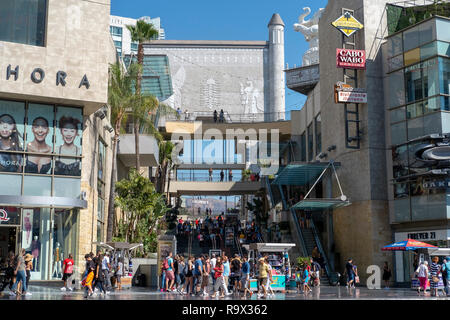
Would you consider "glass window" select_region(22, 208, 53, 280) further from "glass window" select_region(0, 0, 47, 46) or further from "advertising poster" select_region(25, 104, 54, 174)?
"glass window" select_region(0, 0, 47, 46)

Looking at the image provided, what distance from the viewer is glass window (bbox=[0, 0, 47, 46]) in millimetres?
27938

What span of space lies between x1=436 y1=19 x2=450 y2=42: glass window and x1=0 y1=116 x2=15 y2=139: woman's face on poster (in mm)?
22898

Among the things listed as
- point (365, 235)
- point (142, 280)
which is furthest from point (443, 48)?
point (142, 280)

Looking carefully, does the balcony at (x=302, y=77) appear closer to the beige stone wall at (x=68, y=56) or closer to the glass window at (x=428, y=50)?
the glass window at (x=428, y=50)

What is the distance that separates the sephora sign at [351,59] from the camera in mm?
35219

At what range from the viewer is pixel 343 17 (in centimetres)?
3600

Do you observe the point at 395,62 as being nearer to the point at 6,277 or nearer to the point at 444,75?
the point at 444,75

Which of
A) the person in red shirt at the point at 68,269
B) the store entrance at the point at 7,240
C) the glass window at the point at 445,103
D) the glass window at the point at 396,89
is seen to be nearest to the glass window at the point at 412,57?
the glass window at the point at 396,89

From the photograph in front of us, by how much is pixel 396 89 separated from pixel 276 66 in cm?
4219

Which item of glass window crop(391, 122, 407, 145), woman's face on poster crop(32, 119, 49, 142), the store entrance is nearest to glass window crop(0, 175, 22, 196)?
the store entrance

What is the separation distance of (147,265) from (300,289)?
7998 mm

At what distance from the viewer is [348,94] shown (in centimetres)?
3531

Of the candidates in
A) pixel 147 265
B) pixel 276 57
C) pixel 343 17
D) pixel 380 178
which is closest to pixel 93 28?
pixel 147 265
